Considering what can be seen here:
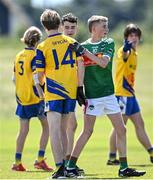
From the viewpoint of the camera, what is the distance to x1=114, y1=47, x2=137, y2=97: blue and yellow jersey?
14523 mm

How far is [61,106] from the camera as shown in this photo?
1135 centimetres

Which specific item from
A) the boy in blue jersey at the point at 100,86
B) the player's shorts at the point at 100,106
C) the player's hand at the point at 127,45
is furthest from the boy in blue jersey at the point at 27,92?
the player's shorts at the point at 100,106

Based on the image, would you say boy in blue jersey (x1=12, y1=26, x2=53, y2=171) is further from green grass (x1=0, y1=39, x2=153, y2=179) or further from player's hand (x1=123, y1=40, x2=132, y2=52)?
player's hand (x1=123, y1=40, x2=132, y2=52)

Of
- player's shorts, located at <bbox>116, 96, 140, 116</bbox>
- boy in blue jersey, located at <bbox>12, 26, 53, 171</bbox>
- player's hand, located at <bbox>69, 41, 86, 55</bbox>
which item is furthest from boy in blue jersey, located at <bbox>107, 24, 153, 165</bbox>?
player's hand, located at <bbox>69, 41, 86, 55</bbox>

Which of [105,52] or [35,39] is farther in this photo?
[35,39]

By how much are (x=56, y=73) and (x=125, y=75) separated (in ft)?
11.3

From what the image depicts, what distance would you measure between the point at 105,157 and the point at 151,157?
172cm

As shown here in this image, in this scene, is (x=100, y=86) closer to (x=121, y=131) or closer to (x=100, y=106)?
(x=100, y=106)

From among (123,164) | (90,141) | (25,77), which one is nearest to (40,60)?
(123,164)

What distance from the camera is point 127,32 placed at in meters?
14.4

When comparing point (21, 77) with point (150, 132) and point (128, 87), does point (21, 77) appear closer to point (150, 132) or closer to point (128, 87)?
point (128, 87)

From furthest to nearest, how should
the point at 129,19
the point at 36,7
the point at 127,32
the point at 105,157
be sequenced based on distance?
the point at 129,19, the point at 36,7, the point at 105,157, the point at 127,32

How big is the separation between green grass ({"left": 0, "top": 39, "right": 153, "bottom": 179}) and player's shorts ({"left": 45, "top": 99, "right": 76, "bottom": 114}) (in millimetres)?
983

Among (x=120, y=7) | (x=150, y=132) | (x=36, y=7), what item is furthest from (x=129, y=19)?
(x=150, y=132)
